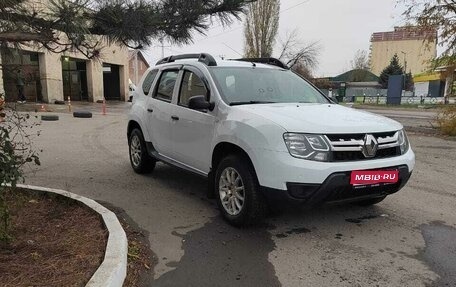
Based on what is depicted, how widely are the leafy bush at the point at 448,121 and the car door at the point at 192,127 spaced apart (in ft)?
33.4

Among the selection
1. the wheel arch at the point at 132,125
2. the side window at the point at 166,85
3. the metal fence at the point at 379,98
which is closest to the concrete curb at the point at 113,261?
the side window at the point at 166,85

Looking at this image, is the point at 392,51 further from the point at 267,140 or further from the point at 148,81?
the point at 267,140

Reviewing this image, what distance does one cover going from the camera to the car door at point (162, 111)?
Result: 19.1 feet

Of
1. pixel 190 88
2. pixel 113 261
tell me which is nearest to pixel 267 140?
pixel 113 261

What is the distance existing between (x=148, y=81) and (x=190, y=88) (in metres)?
1.53

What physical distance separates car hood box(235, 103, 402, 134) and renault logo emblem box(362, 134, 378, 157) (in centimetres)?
7

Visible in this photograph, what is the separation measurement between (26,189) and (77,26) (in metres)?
2.48

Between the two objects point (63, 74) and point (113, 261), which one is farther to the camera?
point (63, 74)

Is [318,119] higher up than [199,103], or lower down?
lower down

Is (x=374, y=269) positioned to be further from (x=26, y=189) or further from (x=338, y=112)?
(x=26, y=189)

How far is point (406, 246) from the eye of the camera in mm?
4043

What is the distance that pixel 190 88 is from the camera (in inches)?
215

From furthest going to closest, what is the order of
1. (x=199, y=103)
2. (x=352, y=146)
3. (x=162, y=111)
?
(x=162, y=111) → (x=199, y=103) → (x=352, y=146)

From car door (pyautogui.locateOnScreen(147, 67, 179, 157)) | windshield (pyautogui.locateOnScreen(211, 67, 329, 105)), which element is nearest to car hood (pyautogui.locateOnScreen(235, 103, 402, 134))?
windshield (pyautogui.locateOnScreen(211, 67, 329, 105))
